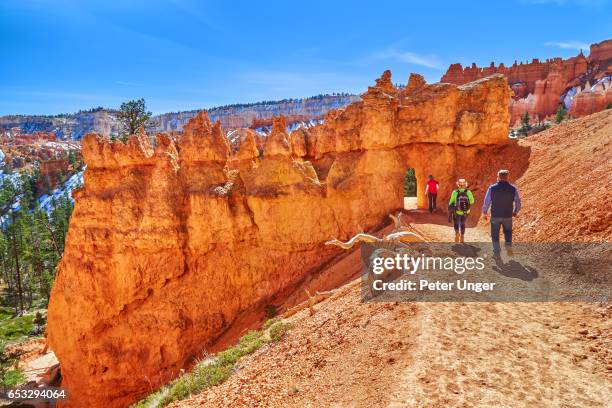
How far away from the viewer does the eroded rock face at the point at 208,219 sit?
1533 cm

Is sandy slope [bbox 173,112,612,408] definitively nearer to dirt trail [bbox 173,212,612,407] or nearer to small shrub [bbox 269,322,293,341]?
dirt trail [bbox 173,212,612,407]

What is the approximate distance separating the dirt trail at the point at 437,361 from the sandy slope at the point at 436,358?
16 mm

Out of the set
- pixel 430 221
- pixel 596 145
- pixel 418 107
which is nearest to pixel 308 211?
pixel 430 221

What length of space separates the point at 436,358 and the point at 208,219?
1150 cm

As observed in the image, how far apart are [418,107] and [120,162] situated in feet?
40.5

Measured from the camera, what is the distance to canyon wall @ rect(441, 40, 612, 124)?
219 ft

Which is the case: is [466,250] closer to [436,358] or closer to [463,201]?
[463,201]

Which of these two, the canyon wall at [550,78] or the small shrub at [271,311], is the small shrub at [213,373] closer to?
the small shrub at [271,311]

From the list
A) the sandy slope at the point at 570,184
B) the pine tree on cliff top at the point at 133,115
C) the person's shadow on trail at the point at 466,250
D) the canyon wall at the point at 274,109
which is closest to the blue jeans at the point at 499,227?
the person's shadow on trail at the point at 466,250

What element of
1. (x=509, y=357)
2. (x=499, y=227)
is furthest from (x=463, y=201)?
(x=509, y=357)

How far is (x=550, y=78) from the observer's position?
68.8 meters

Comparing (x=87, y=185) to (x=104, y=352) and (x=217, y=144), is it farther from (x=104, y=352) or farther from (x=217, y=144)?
(x=104, y=352)

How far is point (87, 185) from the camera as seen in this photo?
16.1 meters

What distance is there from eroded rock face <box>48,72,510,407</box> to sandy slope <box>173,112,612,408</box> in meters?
6.71
